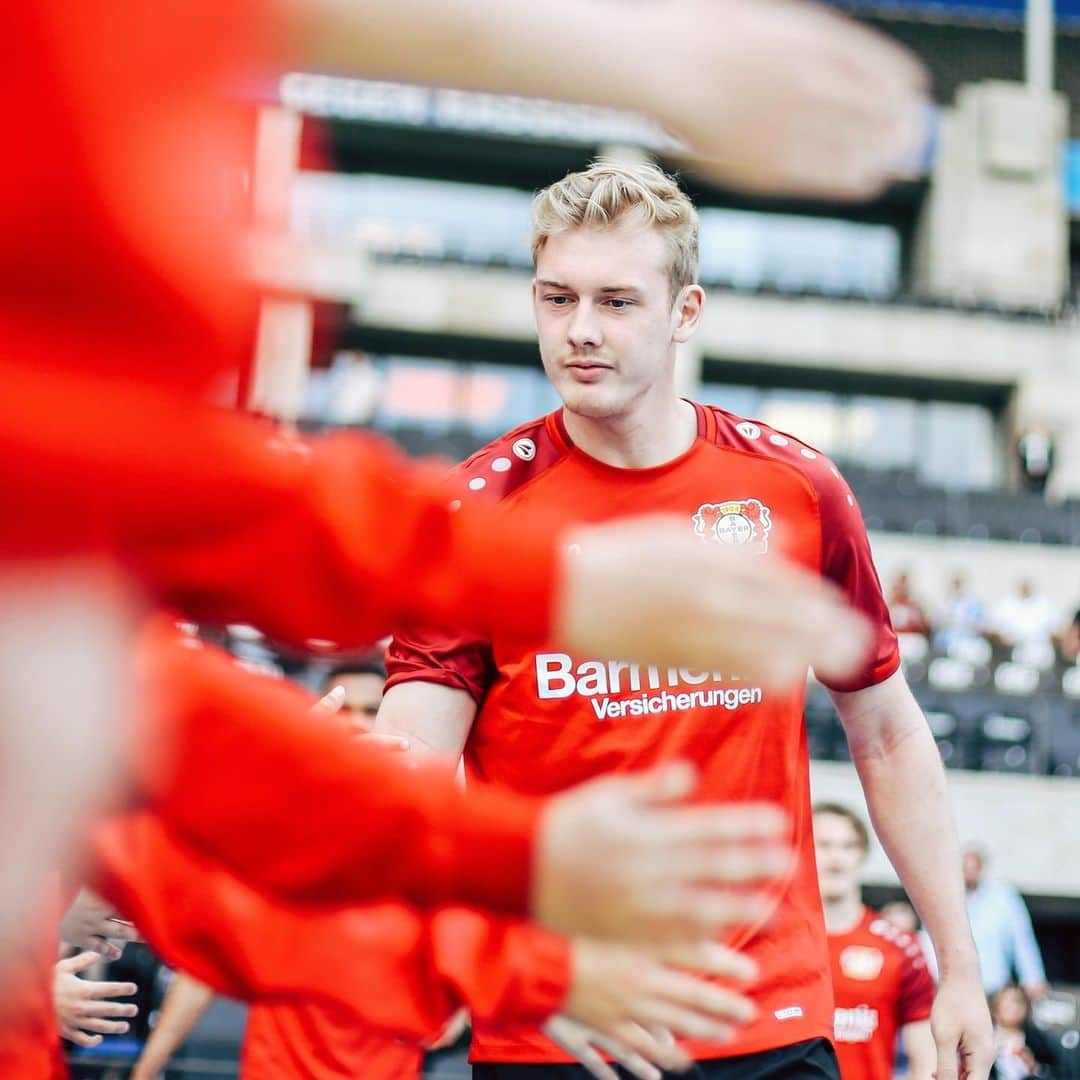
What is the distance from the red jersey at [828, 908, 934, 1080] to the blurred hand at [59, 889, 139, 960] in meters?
3.02

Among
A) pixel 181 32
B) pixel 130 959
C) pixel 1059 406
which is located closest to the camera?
pixel 181 32

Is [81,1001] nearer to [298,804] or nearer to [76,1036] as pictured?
[76,1036]

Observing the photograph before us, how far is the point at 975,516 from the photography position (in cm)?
2183

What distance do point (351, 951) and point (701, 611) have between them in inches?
18.3

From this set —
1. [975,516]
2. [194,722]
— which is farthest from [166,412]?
[975,516]

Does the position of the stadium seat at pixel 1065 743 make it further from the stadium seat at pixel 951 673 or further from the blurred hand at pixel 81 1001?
the blurred hand at pixel 81 1001

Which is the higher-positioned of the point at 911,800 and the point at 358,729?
the point at 358,729

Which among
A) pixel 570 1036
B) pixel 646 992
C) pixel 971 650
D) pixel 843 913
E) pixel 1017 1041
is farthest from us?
pixel 971 650

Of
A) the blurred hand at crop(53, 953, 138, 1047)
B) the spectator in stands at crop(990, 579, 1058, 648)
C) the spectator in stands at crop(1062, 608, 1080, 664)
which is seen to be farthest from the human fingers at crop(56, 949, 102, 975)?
the spectator in stands at crop(990, 579, 1058, 648)

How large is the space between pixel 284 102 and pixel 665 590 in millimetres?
562

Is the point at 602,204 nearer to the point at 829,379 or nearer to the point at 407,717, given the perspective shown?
the point at 407,717

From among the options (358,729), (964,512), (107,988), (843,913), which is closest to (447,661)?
(107,988)

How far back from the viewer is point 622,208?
3334mm

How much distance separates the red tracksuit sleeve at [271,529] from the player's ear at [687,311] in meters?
2.15
